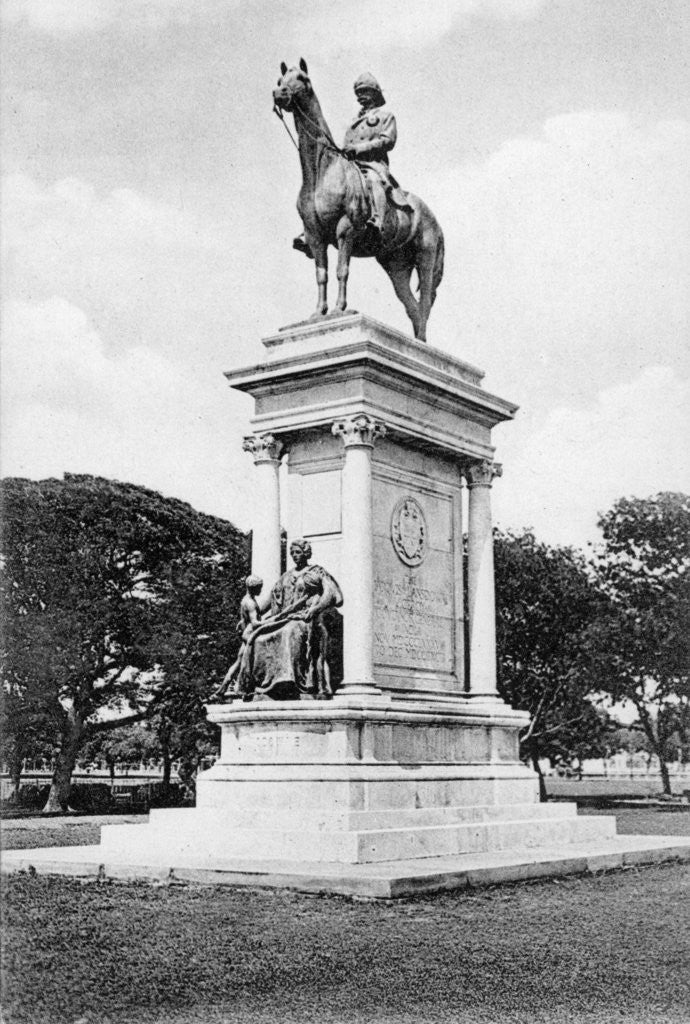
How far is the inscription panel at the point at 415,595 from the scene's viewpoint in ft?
58.5

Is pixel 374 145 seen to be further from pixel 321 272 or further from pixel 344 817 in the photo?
pixel 344 817

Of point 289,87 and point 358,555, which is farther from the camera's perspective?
point 289,87

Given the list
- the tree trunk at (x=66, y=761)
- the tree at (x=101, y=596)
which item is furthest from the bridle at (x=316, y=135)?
the tree trunk at (x=66, y=761)

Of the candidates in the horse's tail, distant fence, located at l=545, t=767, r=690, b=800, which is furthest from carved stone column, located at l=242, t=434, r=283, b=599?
distant fence, located at l=545, t=767, r=690, b=800

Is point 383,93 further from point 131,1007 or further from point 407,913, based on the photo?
point 131,1007

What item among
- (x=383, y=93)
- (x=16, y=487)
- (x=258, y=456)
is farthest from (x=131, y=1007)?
(x=16, y=487)

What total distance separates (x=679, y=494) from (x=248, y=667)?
29909 mm

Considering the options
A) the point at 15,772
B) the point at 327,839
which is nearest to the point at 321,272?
the point at 327,839

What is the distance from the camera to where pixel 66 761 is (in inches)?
1727

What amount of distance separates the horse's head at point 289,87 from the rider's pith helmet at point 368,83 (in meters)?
1.75

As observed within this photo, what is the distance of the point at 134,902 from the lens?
39.2 ft

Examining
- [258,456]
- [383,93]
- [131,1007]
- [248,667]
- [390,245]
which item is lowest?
[131,1007]

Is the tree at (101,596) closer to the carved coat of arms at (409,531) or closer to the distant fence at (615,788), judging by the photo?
the distant fence at (615,788)

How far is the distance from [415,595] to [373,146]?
6.57m
